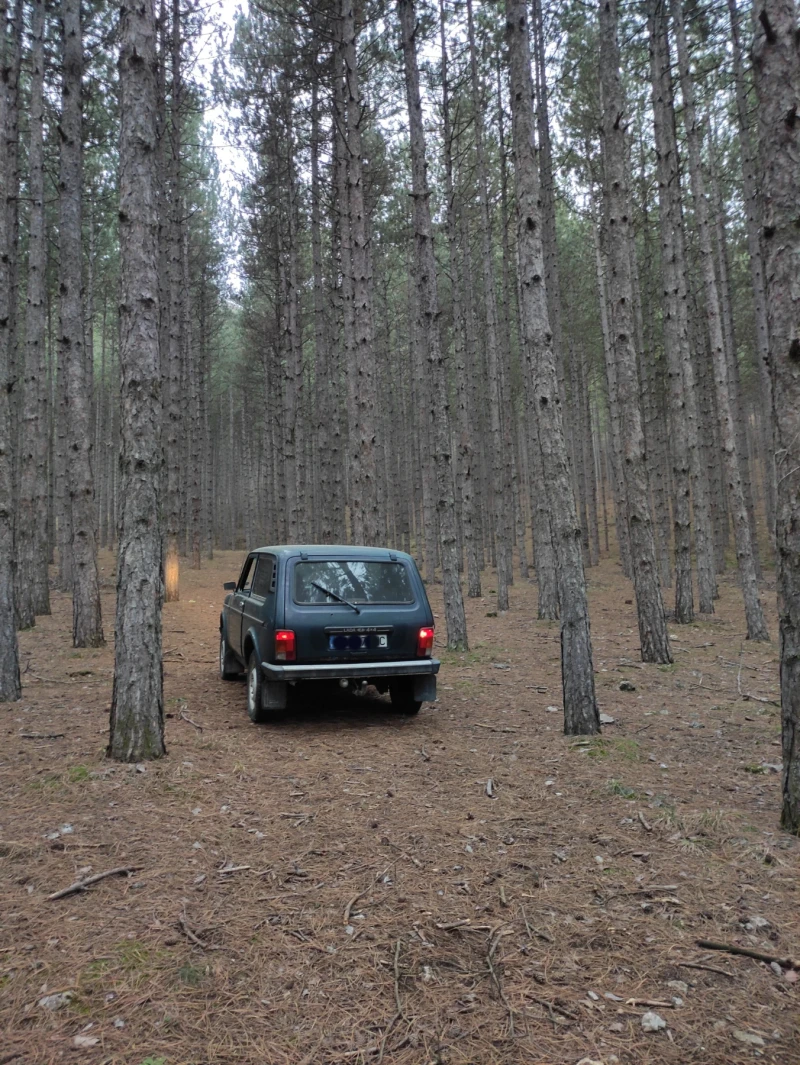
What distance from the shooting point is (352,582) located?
21.8ft

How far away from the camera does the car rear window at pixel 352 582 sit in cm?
645

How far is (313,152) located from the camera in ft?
55.7

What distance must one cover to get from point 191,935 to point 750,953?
2.41 metres

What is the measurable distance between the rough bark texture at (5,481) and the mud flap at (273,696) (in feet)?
9.51

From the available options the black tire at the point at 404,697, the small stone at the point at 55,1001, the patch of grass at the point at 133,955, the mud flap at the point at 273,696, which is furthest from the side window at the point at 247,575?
the small stone at the point at 55,1001

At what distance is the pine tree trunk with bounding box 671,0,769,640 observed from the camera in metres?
11.1

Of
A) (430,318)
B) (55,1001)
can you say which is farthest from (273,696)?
(430,318)

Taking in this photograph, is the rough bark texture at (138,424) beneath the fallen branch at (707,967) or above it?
above

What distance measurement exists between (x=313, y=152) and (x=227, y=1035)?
18.9 metres

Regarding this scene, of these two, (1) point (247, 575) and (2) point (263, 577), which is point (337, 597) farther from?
(1) point (247, 575)

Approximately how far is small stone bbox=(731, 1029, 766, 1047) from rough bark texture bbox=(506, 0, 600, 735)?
11.7ft

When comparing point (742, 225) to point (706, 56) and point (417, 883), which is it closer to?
point (706, 56)

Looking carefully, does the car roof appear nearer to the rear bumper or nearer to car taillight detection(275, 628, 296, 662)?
car taillight detection(275, 628, 296, 662)

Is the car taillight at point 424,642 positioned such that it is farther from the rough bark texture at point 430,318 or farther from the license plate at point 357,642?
the rough bark texture at point 430,318
